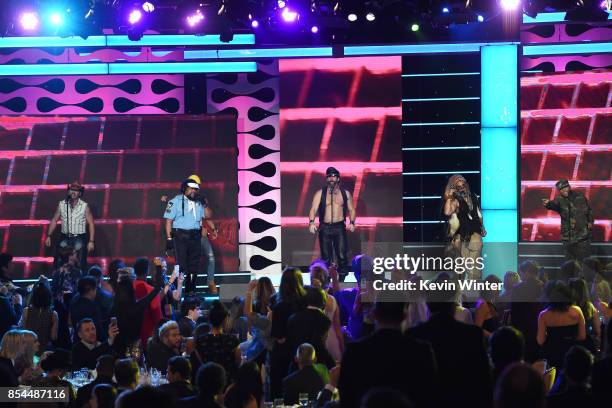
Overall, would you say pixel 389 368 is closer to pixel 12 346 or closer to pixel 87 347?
pixel 12 346

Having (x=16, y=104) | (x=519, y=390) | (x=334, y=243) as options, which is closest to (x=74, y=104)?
(x=16, y=104)

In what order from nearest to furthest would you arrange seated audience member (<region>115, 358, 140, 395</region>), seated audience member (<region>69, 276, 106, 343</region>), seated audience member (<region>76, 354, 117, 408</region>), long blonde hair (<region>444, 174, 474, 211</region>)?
seated audience member (<region>115, 358, 140, 395</region>) < seated audience member (<region>76, 354, 117, 408</region>) < seated audience member (<region>69, 276, 106, 343</region>) < long blonde hair (<region>444, 174, 474, 211</region>)

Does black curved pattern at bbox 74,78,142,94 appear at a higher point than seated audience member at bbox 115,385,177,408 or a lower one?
higher

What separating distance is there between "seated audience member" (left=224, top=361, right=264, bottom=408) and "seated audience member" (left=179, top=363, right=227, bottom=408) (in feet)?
1.89

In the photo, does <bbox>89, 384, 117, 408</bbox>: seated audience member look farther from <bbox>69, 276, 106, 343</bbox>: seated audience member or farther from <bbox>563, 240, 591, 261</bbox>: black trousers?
<bbox>563, 240, 591, 261</bbox>: black trousers

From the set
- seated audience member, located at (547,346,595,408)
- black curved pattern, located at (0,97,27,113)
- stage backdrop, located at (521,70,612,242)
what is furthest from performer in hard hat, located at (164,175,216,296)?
seated audience member, located at (547,346,595,408)

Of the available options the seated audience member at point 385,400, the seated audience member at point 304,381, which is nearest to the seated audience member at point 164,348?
the seated audience member at point 304,381

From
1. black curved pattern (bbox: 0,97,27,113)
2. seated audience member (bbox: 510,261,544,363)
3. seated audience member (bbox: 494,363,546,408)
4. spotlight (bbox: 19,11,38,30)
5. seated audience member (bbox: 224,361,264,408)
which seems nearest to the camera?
seated audience member (bbox: 494,363,546,408)

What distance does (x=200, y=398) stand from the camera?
15.4 ft

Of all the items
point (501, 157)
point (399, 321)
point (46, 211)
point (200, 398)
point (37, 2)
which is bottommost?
point (200, 398)

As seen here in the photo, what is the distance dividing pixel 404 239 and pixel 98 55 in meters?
5.11

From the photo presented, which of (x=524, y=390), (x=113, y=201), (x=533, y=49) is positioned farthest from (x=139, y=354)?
(x=533, y=49)

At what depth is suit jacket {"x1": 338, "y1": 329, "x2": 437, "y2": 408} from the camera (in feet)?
12.9

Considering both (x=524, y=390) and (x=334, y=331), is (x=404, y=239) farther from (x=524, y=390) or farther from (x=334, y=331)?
(x=524, y=390)
